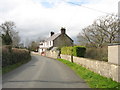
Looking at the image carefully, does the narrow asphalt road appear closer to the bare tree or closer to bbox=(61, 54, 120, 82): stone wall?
bbox=(61, 54, 120, 82): stone wall

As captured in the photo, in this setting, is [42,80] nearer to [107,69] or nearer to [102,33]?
[107,69]

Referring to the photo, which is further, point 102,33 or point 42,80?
point 102,33

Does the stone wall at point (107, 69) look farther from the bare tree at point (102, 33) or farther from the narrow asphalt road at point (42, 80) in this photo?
the bare tree at point (102, 33)

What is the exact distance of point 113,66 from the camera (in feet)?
29.0

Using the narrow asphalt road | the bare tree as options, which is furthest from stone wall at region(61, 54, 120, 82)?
the bare tree

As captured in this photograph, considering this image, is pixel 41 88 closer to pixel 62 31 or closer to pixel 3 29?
pixel 3 29

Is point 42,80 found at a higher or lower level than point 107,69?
lower

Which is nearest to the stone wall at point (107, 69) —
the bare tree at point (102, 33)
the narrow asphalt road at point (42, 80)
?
the narrow asphalt road at point (42, 80)

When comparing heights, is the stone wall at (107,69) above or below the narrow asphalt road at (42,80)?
above

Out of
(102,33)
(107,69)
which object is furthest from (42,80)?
(102,33)

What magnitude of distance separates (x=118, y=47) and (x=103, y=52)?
28.2 ft

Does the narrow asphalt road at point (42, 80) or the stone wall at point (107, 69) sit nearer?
the stone wall at point (107, 69)

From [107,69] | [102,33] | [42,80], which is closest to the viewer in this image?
[107,69]

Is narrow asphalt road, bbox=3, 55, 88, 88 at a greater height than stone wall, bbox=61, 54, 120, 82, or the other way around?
stone wall, bbox=61, 54, 120, 82
